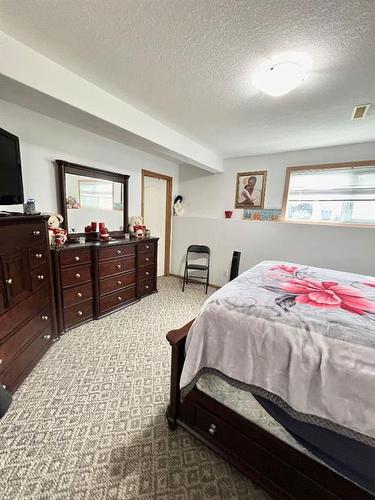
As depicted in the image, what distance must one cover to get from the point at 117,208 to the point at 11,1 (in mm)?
2081

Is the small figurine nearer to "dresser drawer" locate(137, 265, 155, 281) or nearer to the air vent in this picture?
"dresser drawer" locate(137, 265, 155, 281)

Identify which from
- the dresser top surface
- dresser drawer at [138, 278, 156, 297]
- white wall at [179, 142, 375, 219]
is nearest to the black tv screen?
the dresser top surface

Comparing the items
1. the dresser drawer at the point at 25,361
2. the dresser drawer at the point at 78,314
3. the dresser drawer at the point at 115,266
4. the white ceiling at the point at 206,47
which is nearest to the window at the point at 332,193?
the white ceiling at the point at 206,47

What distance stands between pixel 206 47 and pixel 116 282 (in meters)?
2.36

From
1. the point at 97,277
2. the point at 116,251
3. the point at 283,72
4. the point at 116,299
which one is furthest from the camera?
the point at 116,299

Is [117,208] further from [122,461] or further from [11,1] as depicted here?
[122,461]

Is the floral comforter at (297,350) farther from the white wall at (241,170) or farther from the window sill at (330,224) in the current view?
the white wall at (241,170)

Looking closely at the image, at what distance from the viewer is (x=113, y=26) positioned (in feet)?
3.76

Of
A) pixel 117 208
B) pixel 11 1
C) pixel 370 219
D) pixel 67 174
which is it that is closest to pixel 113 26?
pixel 11 1

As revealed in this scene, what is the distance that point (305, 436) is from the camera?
0.85 meters

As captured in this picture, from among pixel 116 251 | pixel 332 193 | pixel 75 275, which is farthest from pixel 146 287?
pixel 332 193

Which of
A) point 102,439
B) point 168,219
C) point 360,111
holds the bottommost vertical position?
point 102,439

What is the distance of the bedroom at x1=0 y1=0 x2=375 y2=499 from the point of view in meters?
0.95

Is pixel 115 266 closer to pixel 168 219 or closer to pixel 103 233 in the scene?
pixel 103 233
